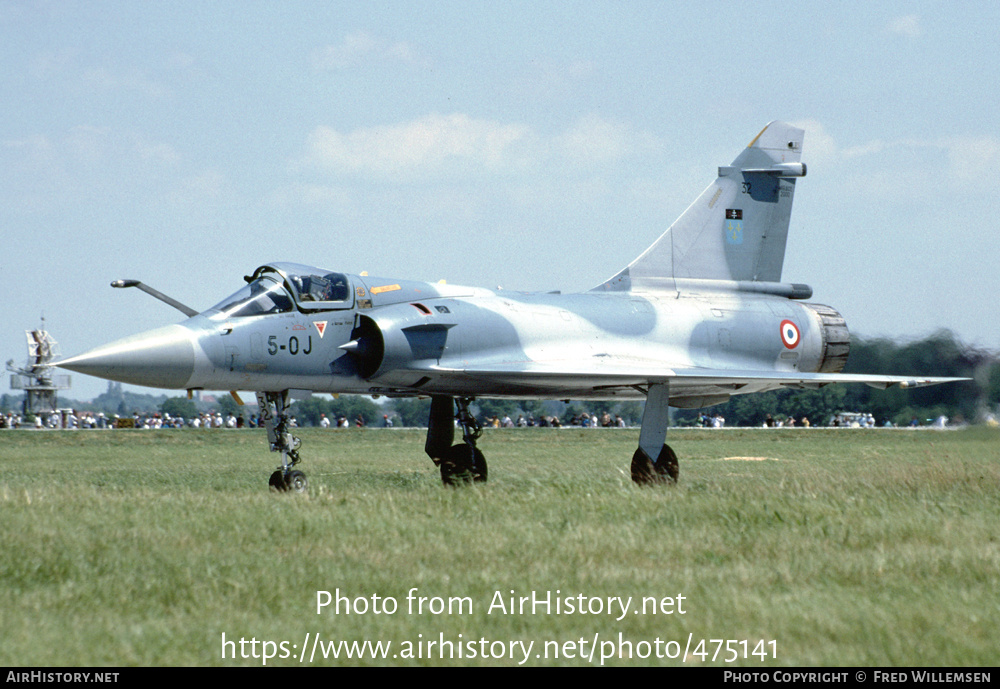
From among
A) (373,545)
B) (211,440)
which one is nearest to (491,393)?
(373,545)

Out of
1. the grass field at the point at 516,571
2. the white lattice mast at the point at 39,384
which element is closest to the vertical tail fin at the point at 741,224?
the grass field at the point at 516,571

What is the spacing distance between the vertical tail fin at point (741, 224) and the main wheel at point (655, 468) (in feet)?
11.3

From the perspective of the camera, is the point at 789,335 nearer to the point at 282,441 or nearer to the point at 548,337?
the point at 548,337

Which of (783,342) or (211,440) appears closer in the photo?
(783,342)

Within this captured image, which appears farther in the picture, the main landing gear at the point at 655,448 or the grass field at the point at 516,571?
the main landing gear at the point at 655,448

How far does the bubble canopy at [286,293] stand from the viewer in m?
11.8

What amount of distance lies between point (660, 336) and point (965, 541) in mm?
7308

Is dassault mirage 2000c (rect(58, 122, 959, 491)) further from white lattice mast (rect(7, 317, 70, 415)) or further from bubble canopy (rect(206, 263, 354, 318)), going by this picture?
white lattice mast (rect(7, 317, 70, 415))

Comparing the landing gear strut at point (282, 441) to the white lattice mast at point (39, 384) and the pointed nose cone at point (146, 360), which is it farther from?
the white lattice mast at point (39, 384)

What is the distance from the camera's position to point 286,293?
11969 mm

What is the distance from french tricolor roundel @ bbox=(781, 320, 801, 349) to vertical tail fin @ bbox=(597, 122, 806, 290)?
122cm

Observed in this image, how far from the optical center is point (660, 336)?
14.6 meters
